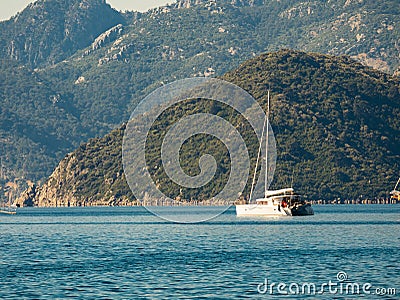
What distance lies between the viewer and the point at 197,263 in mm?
84625

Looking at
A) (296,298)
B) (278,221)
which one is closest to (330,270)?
(296,298)

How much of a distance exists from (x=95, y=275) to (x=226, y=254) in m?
19.8

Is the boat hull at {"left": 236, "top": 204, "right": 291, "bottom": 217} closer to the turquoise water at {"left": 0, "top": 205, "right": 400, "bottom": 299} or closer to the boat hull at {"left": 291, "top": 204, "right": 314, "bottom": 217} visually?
the boat hull at {"left": 291, "top": 204, "right": 314, "bottom": 217}

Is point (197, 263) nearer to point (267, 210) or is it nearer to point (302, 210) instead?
point (267, 210)

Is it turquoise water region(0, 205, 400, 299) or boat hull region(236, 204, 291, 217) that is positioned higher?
boat hull region(236, 204, 291, 217)

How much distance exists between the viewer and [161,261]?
8719 cm

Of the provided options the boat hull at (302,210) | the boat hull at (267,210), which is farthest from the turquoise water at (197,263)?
the boat hull at (302,210)

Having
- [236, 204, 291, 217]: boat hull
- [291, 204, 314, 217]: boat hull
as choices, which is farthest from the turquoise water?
[291, 204, 314, 217]: boat hull

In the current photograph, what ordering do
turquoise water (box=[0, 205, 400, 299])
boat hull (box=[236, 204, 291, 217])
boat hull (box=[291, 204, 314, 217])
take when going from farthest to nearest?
boat hull (box=[291, 204, 314, 217]) < boat hull (box=[236, 204, 291, 217]) < turquoise water (box=[0, 205, 400, 299])

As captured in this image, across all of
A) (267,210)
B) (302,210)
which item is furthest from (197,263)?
(302,210)

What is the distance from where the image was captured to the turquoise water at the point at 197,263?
6704 centimetres

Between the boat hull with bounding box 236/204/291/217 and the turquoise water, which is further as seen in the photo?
the boat hull with bounding box 236/204/291/217

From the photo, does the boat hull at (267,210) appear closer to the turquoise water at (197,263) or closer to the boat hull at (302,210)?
the boat hull at (302,210)

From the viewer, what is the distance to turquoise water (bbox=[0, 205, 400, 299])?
220 feet
